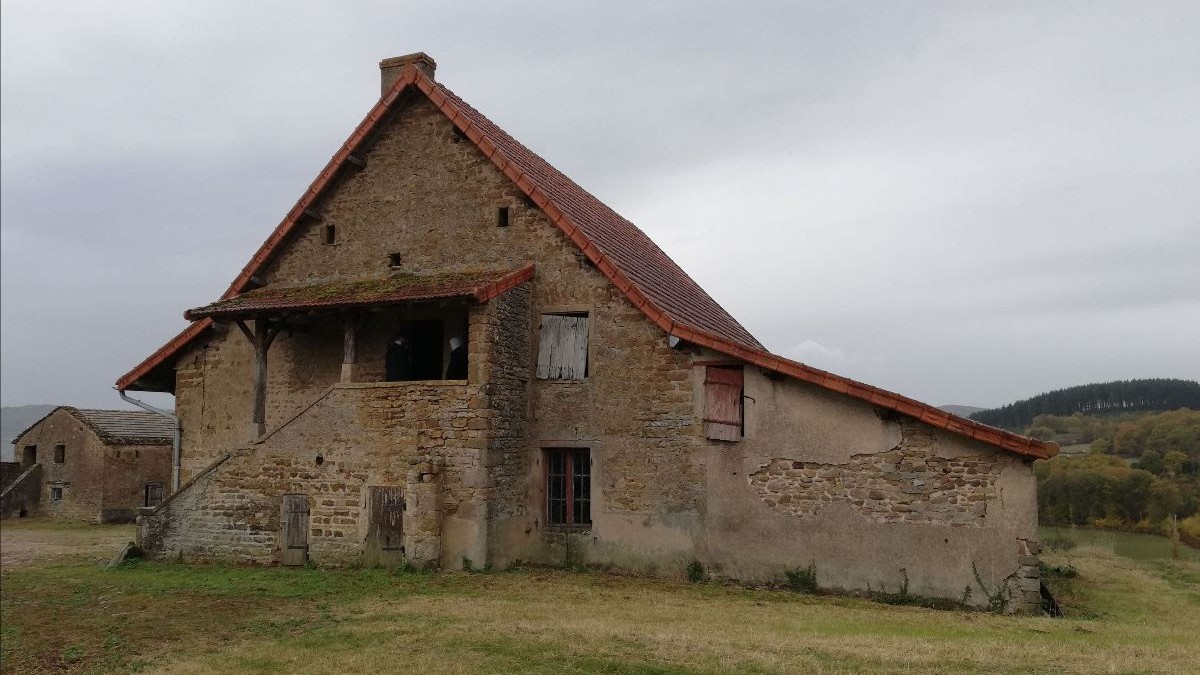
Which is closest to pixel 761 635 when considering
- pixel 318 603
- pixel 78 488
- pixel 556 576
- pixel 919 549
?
pixel 919 549

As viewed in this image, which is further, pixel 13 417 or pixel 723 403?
pixel 13 417

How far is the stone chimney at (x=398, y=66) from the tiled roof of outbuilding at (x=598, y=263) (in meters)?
0.53

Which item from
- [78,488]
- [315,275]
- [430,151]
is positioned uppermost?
[430,151]

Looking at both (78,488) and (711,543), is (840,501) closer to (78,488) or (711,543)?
(711,543)

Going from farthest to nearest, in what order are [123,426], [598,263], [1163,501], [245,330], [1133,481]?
[123,426] < [1133,481] < [1163,501] < [245,330] < [598,263]

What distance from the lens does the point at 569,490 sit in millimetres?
13852

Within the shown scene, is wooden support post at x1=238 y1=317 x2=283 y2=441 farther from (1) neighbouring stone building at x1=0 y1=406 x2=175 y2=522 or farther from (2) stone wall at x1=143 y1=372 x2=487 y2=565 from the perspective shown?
(1) neighbouring stone building at x1=0 y1=406 x2=175 y2=522

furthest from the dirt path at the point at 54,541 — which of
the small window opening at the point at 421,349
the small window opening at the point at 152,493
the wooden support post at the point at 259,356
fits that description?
the small window opening at the point at 421,349

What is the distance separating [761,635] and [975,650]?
2.04m

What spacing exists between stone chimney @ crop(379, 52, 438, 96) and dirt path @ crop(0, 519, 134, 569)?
10205 millimetres

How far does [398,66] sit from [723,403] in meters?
9.19

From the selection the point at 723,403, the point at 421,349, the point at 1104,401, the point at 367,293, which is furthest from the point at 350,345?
the point at 1104,401

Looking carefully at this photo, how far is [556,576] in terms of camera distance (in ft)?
42.0

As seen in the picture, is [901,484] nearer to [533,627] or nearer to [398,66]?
[533,627]
